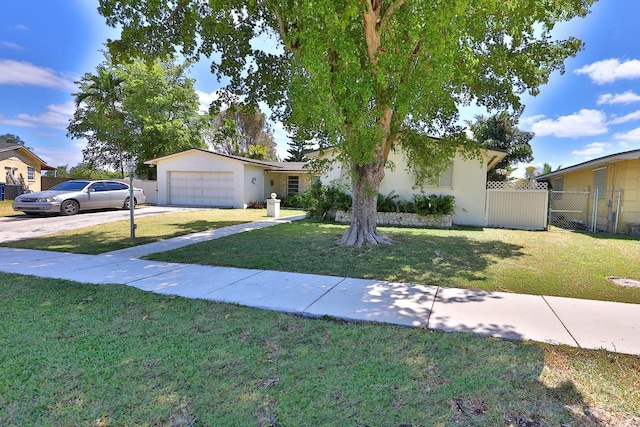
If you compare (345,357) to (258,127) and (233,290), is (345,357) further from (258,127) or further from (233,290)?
(258,127)

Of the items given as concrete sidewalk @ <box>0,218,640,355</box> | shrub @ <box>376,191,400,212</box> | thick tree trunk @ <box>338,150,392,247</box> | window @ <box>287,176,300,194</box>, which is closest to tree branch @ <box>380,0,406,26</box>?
thick tree trunk @ <box>338,150,392,247</box>

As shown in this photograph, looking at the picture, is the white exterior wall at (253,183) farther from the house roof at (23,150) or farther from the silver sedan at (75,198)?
the house roof at (23,150)

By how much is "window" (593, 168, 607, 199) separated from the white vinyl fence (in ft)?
7.76

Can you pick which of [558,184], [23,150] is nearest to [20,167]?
[23,150]

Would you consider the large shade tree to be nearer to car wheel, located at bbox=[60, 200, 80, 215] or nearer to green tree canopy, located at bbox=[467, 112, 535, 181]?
car wheel, located at bbox=[60, 200, 80, 215]

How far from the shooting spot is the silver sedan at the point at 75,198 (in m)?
13.7

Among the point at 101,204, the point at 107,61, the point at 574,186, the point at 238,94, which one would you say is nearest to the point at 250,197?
the point at 101,204

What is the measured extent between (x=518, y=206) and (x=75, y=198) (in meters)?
18.3

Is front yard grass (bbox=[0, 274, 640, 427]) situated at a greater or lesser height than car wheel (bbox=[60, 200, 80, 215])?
lesser

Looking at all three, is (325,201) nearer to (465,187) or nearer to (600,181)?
(465,187)

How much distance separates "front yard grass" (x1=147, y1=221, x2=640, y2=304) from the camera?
552 centimetres

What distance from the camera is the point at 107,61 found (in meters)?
27.7

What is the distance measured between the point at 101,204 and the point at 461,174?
1604 centimetres

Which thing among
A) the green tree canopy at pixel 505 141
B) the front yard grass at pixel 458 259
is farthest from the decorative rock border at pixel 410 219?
the green tree canopy at pixel 505 141
